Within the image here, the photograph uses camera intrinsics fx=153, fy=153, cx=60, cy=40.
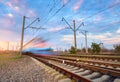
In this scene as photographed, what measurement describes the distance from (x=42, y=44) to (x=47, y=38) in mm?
1825

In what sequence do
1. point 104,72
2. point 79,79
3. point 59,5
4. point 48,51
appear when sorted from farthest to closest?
point 48,51, point 59,5, point 104,72, point 79,79

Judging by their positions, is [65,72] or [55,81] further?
[65,72]

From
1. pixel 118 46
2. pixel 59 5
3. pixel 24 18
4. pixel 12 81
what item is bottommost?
pixel 12 81

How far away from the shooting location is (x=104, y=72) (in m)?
7.13

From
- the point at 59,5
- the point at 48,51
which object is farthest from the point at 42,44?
the point at 59,5

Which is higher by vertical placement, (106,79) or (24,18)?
(24,18)

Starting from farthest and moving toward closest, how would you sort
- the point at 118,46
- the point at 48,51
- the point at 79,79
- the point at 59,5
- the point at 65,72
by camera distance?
1. the point at 48,51
2. the point at 118,46
3. the point at 59,5
4. the point at 65,72
5. the point at 79,79

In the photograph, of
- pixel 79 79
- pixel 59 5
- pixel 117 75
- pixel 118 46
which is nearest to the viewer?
pixel 79 79

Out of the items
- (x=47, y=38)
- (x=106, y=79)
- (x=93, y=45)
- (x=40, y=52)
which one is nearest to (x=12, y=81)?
(x=106, y=79)

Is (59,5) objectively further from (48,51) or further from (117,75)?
(48,51)

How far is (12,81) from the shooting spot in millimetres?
6594

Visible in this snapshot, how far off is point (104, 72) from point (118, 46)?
92.7ft

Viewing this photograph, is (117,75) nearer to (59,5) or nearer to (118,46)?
(59,5)

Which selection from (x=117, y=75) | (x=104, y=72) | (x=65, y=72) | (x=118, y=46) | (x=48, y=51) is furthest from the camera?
(x=48, y=51)
